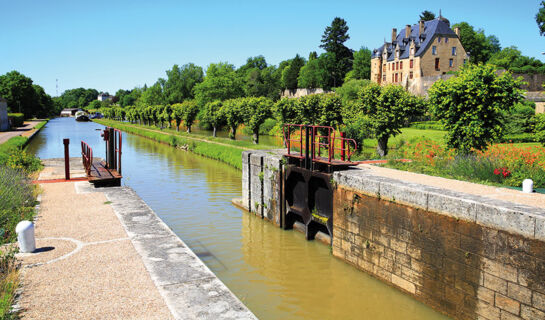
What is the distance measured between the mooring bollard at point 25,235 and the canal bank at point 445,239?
21.7 feet

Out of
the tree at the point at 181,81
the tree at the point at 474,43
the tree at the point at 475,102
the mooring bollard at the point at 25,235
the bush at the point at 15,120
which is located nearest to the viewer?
the mooring bollard at the point at 25,235

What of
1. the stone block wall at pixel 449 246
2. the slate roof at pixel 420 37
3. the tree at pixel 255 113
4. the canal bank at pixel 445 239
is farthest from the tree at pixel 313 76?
→ the stone block wall at pixel 449 246

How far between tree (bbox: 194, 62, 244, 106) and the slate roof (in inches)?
1081

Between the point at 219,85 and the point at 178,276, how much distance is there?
233 feet

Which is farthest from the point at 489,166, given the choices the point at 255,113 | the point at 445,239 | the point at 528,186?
the point at 255,113

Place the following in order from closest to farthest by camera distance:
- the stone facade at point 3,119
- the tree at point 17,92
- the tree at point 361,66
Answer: the stone facade at point 3,119 → the tree at point 361,66 → the tree at point 17,92

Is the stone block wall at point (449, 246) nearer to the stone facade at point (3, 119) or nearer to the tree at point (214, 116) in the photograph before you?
the tree at point (214, 116)

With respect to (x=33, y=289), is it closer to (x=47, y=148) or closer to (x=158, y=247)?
(x=158, y=247)

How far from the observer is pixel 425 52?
189 ft

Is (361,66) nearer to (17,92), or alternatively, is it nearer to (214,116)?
(214,116)

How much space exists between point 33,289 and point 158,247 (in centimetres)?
228

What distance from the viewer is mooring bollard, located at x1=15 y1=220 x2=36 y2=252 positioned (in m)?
7.28

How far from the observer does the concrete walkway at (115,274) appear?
18.1 feet

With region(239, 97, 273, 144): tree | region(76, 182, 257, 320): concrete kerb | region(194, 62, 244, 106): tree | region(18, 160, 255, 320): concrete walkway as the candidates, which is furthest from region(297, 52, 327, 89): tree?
region(76, 182, 257, 320): concrete kerb
